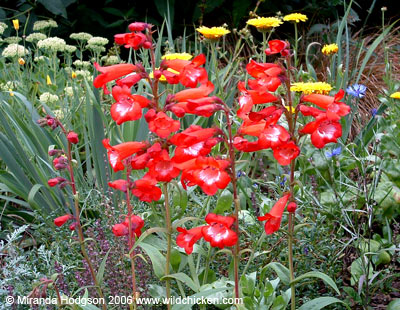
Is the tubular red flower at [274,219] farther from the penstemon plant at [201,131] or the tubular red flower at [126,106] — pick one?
the tubular red flower at [126,106]

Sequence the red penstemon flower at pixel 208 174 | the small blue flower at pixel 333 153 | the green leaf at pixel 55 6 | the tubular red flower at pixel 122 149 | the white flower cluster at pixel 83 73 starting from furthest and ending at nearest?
the green leaf at pixel 55 6, the white flower cluster at pixel 83 73, the small blue flower at pixel 333 153, the tubular red flower at pixel 122 149, the red penstemon flower at pixel 208 174

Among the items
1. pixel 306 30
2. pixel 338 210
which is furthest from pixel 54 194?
pixel 306 30

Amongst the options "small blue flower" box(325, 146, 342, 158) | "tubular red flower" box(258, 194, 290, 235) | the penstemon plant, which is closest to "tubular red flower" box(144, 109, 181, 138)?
the penstemon plant

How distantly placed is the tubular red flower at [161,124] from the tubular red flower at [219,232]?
0.23 m

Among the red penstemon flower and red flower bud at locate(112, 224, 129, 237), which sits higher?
the red penstemon flower

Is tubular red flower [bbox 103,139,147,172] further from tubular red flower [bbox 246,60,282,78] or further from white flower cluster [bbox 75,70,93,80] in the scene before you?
white flower cluster [bbox 75,70,93,80]

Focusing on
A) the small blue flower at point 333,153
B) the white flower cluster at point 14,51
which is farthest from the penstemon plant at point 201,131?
the white flower cluster at point 14,51

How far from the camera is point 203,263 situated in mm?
2266

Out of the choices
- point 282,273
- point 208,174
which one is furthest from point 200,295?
point 208,174

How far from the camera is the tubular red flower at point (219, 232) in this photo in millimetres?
1467

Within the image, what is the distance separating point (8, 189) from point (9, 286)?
1027 mm

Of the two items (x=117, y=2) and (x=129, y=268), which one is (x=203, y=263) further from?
(x=117, y=2)

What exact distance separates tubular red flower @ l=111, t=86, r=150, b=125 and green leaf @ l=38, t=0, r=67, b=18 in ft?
13.0

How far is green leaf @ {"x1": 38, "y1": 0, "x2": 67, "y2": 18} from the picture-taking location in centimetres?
522
